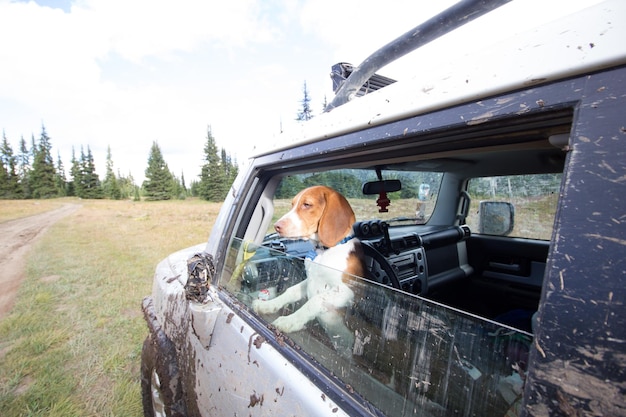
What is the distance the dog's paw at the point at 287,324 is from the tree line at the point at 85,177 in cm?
4386

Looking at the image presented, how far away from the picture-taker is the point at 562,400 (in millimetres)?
453

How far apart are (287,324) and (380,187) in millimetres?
1372

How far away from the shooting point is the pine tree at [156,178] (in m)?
54.2

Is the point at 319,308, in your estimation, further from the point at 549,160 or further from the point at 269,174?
the point at 549,160

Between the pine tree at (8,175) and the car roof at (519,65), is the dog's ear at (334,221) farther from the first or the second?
the pine tree at (8,175)

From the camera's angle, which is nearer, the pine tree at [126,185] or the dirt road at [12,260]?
the dirt road at [12,260]

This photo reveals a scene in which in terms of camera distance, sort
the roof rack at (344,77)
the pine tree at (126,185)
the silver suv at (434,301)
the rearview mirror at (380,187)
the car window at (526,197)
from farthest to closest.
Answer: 1. the pine tree at (126,185)
2. the car window at (526,197)
3. the rearview mirror at (380,187)
4. the roof rack at (344,77)
5. the silver suv at (434,301)

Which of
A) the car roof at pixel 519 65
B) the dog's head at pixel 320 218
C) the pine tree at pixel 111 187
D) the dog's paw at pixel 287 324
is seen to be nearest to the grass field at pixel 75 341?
the dog's head at pixel 320 218

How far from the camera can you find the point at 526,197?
8.69 feet

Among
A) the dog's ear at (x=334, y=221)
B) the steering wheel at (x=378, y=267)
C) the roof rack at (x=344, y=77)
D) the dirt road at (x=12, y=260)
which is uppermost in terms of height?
the roof rack at (x=344, y=77)

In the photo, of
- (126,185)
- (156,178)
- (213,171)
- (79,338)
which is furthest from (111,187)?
(79,338)

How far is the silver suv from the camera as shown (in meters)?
0.45

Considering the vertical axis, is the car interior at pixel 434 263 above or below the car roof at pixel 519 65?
below

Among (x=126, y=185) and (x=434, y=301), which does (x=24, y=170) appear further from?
(x=434, y=301)
